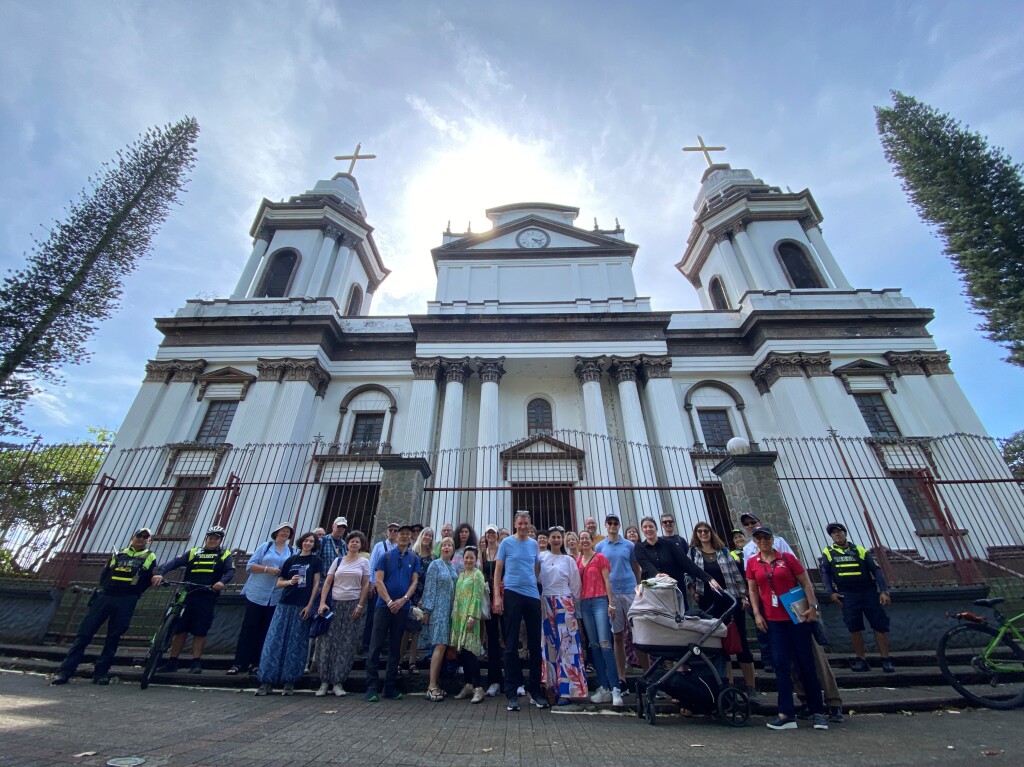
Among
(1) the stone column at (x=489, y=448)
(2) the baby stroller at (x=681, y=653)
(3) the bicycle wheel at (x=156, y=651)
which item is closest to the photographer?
(2) the baby stroller at (x=681, y=653)

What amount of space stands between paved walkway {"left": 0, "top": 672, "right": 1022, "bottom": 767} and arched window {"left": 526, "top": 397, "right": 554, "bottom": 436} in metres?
11.6

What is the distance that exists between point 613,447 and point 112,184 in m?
19.3

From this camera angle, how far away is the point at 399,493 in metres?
7.53

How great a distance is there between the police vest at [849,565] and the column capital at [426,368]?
12.1 m

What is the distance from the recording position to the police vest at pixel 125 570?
5.44m

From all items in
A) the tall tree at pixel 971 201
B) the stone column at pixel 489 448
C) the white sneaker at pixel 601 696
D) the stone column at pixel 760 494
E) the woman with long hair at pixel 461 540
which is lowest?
the white sneaker at pixel 601 696

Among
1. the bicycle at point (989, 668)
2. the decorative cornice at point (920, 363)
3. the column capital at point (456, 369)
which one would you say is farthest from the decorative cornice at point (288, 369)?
the decorative cornice at point (920, 363)

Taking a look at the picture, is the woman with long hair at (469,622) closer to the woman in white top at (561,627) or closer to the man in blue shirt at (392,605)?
the man in blue shirt at (392,605)

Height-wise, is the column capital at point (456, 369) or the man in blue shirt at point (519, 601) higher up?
the column capital at point (456, 369)

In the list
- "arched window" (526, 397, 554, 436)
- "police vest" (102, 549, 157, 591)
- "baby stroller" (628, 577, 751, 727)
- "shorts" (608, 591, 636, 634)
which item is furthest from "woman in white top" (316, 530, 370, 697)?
"arched window" (526, 397, 554, 436)

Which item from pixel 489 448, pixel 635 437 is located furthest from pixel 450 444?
pixel 635 437

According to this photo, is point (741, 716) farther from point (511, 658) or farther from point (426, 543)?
point (426, 543)

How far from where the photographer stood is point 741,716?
152 inches

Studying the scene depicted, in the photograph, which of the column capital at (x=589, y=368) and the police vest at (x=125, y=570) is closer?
the police vest at (x=125, y=570)
